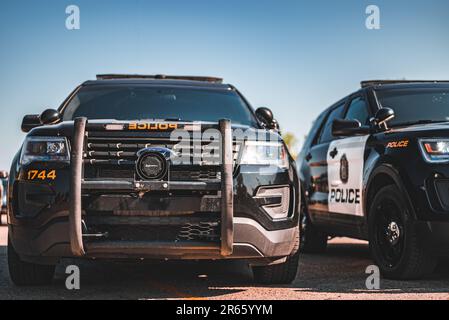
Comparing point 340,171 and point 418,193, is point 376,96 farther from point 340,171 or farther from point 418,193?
point 418,193

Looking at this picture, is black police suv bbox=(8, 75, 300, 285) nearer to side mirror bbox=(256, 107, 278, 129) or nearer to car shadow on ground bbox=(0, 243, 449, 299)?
car shadow on ground bbox=(0, 243, 449, 299)

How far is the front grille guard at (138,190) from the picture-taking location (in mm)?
4629

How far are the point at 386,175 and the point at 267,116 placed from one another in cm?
116

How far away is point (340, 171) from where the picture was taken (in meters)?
7.45

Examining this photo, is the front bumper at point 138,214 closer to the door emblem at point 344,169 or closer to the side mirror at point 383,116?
the side mirror at point 383,116

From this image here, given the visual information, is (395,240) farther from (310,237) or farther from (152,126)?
(310,237)

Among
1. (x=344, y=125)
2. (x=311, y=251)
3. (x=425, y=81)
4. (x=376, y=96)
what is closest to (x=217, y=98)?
(x=344, y=125)

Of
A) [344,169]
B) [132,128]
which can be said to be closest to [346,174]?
[344,169]

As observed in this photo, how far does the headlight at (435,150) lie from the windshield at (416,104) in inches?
49.3

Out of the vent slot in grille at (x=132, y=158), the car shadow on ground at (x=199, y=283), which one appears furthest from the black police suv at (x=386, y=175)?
the vent slot in grille at (x=132, y=158)

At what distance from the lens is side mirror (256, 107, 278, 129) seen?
6.27 m

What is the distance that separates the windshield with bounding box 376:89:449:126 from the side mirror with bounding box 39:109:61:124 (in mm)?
3196

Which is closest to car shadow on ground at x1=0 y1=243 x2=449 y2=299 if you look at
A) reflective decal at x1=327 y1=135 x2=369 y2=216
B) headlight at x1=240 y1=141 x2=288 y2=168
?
reflective decal at x1=327 y1=135 x2=369 y2=216

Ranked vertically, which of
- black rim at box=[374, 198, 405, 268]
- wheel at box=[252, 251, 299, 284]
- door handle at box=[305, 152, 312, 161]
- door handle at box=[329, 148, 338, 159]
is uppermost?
door handle at box=[329, 148, 338, 159]
